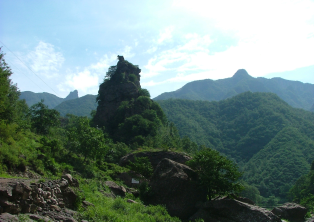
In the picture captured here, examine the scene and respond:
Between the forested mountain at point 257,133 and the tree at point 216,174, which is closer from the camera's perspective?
the tree at point 216,174

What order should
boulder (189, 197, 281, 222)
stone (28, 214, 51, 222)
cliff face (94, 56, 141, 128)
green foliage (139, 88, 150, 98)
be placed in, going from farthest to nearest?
1. green foliage (139, 88, 150, 98)
2. cliff face (94, 56, 141, 128)
3. boulder (189, 197, 281, 222)
4. stone (28, 214, 51, 222)

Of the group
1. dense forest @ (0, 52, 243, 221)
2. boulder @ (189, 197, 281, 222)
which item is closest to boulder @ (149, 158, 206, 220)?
dense forest @ (0, 52, 243, 221)

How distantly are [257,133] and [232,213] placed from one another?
10908cm

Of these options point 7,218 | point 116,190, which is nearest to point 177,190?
point 116,190

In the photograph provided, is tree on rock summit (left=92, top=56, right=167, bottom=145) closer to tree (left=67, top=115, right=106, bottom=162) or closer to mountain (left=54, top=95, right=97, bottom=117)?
tree (left=67, top=115, right=106, bottom=162)

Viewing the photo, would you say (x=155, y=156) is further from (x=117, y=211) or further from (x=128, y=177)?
(x=117, y=211)

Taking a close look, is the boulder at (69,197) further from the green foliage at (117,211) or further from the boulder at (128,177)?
the boulder at (128,177)

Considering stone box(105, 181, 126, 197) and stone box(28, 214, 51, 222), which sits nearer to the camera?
stone box(28, 214, 51, 222)

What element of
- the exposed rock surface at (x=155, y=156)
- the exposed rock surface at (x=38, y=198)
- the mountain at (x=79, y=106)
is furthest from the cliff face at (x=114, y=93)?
the mountain at (x=79, y=106)

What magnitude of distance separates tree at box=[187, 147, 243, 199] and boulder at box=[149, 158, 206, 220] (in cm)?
74

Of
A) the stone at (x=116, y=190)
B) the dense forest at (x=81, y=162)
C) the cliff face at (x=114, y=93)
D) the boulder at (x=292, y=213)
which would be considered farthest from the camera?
the cliff face at (x=114, y=93)

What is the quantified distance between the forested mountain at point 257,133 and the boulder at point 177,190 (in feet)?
219

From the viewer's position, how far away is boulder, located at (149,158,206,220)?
15.8 metres

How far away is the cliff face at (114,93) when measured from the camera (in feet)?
213
